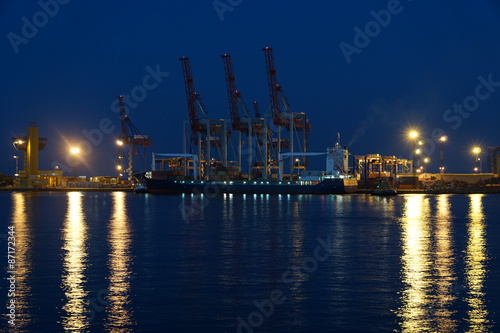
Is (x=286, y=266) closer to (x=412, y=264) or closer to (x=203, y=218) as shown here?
(x=412, y=264)

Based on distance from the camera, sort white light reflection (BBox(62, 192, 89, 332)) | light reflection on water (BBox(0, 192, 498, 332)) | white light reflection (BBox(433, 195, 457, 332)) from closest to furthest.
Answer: white light reflection (BBox(433, 195, 457, 332)) → white light reflection (BBox(62, 192, 89, 332)) → light reflection on water (BBox(0, 192, 498, 332))

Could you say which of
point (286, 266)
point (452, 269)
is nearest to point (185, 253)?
point (286, 266)

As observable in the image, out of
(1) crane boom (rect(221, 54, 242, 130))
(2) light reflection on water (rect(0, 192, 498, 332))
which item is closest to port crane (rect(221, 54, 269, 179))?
A: (1) crane boom (rect(221, 54, 242, 130))

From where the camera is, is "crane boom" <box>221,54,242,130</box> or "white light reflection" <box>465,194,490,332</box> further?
"crane boom" <box>221,54,242,130</box>

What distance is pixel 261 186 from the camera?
429 ft

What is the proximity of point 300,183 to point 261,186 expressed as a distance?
817 cm

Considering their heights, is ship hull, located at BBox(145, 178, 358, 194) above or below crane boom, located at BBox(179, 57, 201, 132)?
below

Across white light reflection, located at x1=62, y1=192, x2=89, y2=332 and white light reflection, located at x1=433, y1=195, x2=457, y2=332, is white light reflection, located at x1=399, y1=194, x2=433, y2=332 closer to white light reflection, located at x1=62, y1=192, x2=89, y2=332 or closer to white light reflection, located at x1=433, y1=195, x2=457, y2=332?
white light reflection, located at x1=433, y1=195, x2=457, y2=332

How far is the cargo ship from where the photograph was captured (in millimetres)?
127375

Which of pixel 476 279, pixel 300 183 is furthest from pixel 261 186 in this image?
pixel 476 279

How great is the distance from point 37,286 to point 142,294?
13.2ft

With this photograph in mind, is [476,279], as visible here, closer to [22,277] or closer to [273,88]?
[22,277]

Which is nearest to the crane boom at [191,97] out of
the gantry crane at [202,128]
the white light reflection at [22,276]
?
the gantry crane at [202,128]

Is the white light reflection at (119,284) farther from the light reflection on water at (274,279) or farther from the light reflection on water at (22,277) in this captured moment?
the light reflection on water at (22,277)
